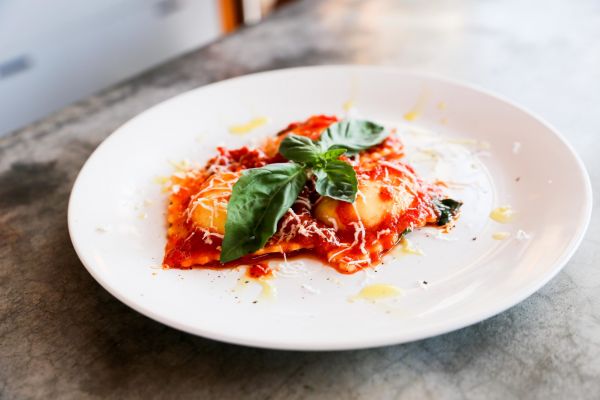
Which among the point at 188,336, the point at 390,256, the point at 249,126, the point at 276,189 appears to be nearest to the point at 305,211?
the point at 276,189

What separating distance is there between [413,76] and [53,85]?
335 centimetres

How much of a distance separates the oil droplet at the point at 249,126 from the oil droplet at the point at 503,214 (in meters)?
1.20

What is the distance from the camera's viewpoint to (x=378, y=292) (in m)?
1.84

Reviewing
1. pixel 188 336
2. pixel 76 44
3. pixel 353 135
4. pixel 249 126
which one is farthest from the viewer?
pixel 76 44

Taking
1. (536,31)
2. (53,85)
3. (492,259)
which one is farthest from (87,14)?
(492,259)

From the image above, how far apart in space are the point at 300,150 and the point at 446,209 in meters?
0.59

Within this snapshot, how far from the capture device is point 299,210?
214 cm

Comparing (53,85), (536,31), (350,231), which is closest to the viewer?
(350,231)

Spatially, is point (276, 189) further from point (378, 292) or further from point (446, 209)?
point (446, 209)

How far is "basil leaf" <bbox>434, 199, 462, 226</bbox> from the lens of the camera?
7.10 feet

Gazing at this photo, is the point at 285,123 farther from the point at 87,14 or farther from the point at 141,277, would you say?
the point at 87,14

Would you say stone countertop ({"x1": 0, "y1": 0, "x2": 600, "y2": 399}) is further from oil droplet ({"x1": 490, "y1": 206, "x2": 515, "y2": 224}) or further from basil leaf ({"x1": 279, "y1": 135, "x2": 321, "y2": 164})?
basil leaf ({"x1": 279, "y1": 135, "x2": 321, "y2": 164})

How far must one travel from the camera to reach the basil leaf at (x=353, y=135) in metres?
2.38

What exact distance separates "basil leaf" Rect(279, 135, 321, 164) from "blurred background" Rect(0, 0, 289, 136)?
2.30 m
